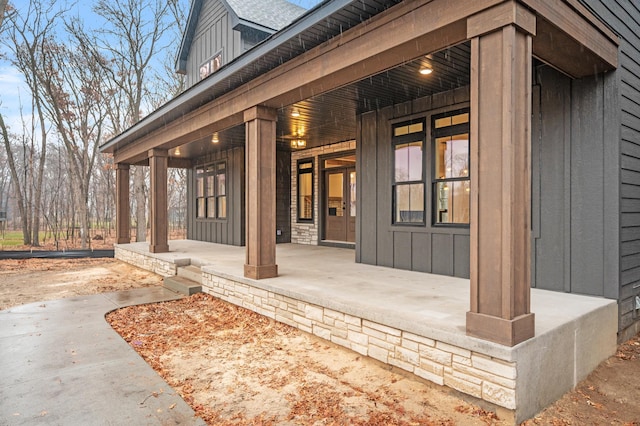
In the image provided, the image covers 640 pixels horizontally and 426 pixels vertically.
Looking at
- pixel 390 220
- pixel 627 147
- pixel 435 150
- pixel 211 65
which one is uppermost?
pixel 211 65

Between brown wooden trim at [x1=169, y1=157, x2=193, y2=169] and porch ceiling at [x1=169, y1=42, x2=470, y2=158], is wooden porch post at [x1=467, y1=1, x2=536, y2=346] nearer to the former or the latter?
porch ceiling at [x1=169, y1=42, x2=470, y2=158]

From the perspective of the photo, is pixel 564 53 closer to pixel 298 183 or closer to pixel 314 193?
pixel 314 193

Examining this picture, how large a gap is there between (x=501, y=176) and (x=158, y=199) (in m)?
7.32

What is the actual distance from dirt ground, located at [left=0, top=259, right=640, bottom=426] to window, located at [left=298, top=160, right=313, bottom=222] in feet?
16.2

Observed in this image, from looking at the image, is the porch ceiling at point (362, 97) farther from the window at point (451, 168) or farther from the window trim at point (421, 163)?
the window at point (451, 168)

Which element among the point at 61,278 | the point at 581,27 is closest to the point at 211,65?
the point at 61,278

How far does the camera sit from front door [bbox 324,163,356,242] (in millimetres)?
8578

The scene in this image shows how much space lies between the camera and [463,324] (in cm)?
287

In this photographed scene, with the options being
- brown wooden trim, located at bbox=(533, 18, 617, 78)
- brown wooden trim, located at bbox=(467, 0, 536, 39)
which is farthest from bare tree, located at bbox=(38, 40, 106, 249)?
brown wooden trim, located at bbox=(533, 18, 617, 78)

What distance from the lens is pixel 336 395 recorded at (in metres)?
2.83

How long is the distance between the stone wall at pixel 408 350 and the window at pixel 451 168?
92.4 inches

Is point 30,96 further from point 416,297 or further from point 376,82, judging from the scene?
point 416,297

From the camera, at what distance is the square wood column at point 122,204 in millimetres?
10367

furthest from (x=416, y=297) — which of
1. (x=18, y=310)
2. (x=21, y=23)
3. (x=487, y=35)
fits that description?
(x=21, y=23)
